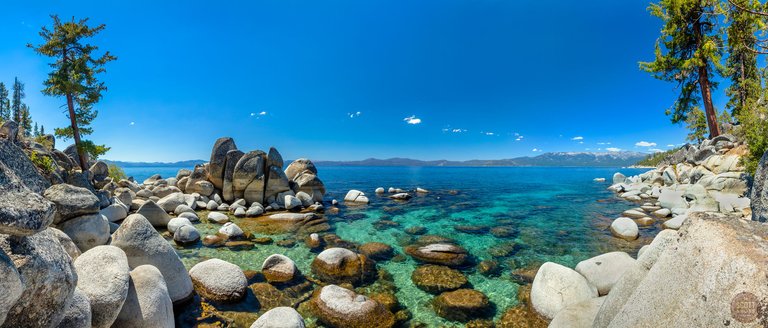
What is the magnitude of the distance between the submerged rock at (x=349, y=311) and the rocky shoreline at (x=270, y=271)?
0.03m

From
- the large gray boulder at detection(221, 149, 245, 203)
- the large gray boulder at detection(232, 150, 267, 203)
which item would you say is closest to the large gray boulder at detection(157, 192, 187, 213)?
the large gray boulder at detection(221, 149, 245, 203)

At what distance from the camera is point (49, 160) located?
11.4 metres

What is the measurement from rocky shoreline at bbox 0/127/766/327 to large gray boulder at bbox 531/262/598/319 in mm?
29

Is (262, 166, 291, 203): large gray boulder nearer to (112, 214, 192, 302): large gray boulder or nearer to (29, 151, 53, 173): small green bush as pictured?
(29, 151, 53, 173): small green bush

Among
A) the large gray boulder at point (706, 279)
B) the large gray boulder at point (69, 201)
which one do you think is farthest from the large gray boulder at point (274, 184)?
the large gray boulder at point (706, 279)

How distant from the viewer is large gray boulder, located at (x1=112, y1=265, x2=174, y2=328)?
5910 mm

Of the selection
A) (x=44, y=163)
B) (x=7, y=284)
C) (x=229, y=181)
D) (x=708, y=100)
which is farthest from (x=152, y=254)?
(x=708, y=100)

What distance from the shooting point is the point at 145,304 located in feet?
20.2

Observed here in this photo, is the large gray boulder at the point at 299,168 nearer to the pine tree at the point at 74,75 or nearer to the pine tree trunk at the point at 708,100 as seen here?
the pine tree at the point at 74,75

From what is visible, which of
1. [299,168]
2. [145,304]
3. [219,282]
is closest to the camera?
[145,304]

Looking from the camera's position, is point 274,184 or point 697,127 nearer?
point 274,184

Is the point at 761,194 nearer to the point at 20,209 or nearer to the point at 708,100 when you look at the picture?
the point at 20,209

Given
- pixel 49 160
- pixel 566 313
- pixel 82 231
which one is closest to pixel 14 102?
pixel 49 160

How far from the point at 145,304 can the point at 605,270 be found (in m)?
12.5
